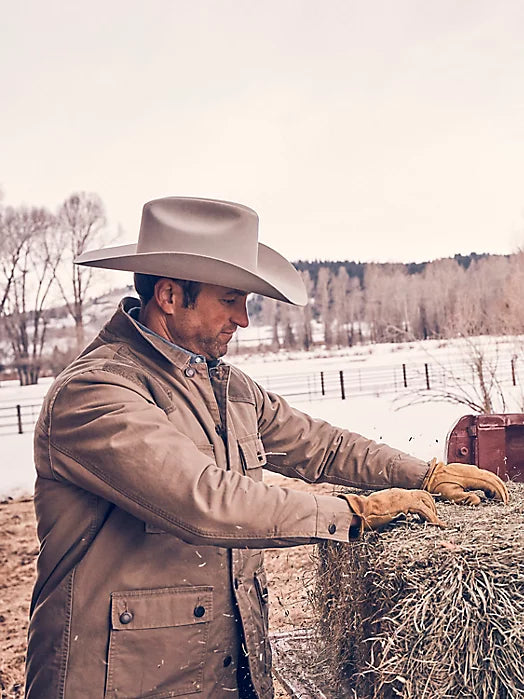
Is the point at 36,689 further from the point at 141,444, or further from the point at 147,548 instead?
the point at 141,444

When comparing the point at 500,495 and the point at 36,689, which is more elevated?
the point at 500,495

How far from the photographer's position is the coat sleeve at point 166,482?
1500 millimetres

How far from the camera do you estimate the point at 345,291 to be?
28.8 meters

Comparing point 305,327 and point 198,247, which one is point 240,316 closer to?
point 198,247

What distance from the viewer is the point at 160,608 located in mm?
1669

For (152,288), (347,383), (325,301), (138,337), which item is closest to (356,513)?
(138,337)

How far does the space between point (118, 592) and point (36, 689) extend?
1.13 ft

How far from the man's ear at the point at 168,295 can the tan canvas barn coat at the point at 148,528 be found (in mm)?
96

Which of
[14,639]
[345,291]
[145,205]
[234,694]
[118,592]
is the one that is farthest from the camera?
[345,291]

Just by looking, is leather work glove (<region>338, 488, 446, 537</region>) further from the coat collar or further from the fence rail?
the fence rail

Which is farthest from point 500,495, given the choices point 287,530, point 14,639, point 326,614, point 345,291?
point 345,291

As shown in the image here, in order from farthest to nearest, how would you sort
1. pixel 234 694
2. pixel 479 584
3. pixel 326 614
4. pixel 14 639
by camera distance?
pixel 14 639 < pixel 326 614 < pixel 234 694 < pixel 479 584

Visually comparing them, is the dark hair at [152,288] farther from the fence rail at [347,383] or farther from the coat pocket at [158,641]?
the fence rail at [347,383]

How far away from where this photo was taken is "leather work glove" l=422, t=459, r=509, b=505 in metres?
2.02
